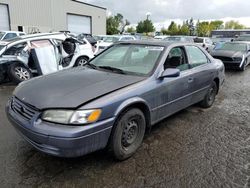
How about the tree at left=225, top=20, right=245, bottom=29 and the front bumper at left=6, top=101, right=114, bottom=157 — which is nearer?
the front bumper at left=6, top=101, right=114, bottom=157

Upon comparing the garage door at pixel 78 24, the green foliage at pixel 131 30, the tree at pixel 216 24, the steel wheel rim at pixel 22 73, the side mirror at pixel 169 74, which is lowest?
the steel wheel rim at pixel 22 73

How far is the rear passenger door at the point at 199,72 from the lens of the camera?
4.29 meters

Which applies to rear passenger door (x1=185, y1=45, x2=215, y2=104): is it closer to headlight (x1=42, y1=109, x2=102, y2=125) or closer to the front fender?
the front fender

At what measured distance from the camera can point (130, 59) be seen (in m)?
3.85

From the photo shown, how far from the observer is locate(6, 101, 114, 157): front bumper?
2.40 m

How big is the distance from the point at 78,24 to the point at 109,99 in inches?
1144

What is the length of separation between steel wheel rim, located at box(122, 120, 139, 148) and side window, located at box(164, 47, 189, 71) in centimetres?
110

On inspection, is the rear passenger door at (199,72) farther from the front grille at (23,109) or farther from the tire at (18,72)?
the tire at (18,72)

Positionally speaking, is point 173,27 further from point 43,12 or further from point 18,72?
point 18,72

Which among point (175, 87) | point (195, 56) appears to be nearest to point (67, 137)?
point (175, 87)

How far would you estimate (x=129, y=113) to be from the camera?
295 cm

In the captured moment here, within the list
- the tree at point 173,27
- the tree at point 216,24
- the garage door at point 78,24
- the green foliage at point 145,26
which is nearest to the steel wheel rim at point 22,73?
the garage door at point 78,24

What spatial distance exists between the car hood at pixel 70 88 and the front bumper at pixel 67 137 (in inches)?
9.6

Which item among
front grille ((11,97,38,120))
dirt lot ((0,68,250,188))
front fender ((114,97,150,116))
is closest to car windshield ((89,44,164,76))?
front fender ((114,97,150,116))
